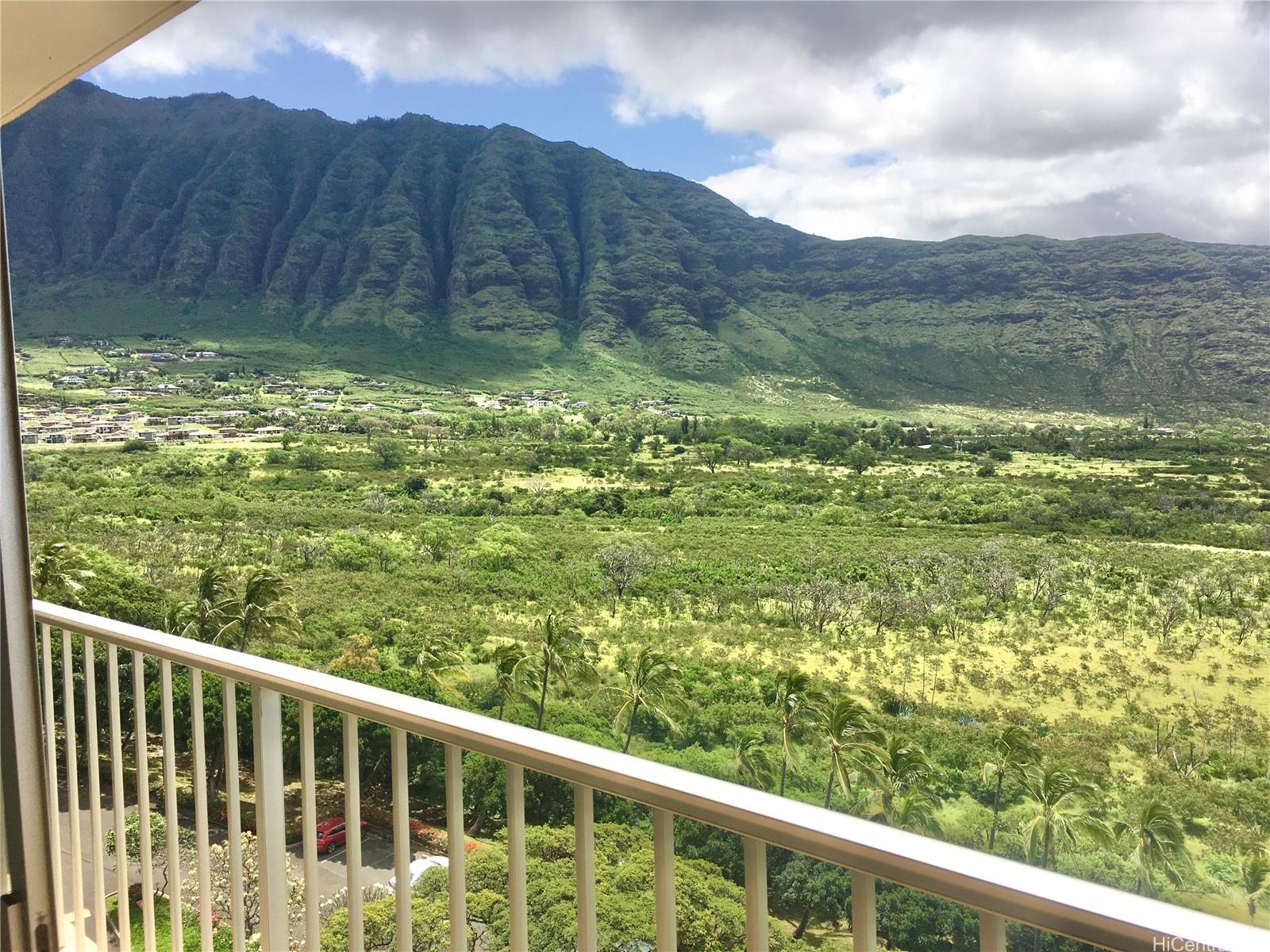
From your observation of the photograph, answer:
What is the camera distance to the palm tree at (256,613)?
228 inches

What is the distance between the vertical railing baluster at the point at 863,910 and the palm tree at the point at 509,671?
16.3 feet

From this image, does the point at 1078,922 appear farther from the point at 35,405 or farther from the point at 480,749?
the point at 35,405

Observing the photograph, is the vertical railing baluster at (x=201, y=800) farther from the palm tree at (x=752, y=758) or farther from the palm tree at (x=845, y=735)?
the palm tree at (x=752, y=758)

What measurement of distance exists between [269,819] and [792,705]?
3.76 m

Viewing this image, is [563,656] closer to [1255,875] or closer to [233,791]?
[1255,875]

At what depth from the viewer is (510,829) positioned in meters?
0.91

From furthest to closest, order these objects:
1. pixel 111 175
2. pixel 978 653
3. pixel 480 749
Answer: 1. pixel 111 175
2. pixel 978 653
3. pixel 480 749

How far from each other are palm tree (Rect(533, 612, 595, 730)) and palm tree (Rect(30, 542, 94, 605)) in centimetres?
372

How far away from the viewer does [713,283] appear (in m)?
7.28

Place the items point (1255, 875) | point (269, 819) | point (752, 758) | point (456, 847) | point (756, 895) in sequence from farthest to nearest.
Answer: point (752, 758) → point (1255, 875) → point (269, 819) → point (456, 847) → point (756, 895)

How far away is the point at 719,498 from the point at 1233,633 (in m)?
3.01

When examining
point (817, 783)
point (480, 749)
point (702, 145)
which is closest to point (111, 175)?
point (702, 145)

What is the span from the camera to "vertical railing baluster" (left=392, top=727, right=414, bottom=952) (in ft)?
3.37

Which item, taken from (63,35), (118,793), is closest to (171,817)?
(118,793)
